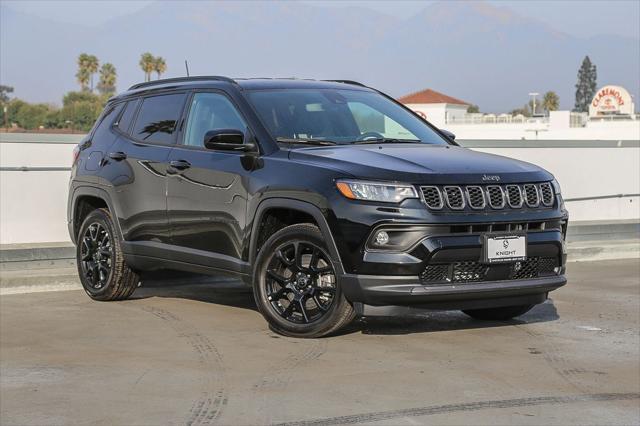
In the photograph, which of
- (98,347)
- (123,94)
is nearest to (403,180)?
(98,347)

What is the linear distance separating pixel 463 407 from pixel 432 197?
1.71 meters

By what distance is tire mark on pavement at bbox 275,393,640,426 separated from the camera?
18.6 feet

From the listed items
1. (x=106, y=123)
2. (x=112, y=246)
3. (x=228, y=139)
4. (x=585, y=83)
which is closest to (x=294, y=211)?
(x=228, y=139)

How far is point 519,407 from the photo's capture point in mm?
6012

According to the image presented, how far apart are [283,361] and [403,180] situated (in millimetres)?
1377

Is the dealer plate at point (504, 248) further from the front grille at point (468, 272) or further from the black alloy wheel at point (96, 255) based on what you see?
the black alloy wheel at point (96, 255)

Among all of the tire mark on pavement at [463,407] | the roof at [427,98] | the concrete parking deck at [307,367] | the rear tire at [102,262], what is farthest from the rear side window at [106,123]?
the roof at [427,98]

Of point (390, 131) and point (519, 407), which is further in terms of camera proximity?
point (390, 131)

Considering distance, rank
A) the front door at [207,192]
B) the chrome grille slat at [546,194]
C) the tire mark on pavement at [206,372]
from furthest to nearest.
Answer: the front door at [207,192], the chrome grille slat at [546,194], the tire mark on pavement at [206,372]

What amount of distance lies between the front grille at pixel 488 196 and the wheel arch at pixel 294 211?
26.8 inches

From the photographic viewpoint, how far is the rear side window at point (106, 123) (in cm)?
1008

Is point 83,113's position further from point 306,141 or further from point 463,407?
point 463,407

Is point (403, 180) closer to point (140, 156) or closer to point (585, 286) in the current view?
point (140, 156)

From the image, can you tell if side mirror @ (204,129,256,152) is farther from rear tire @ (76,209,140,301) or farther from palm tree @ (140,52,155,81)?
palm tree @ (140,52,155,81)
